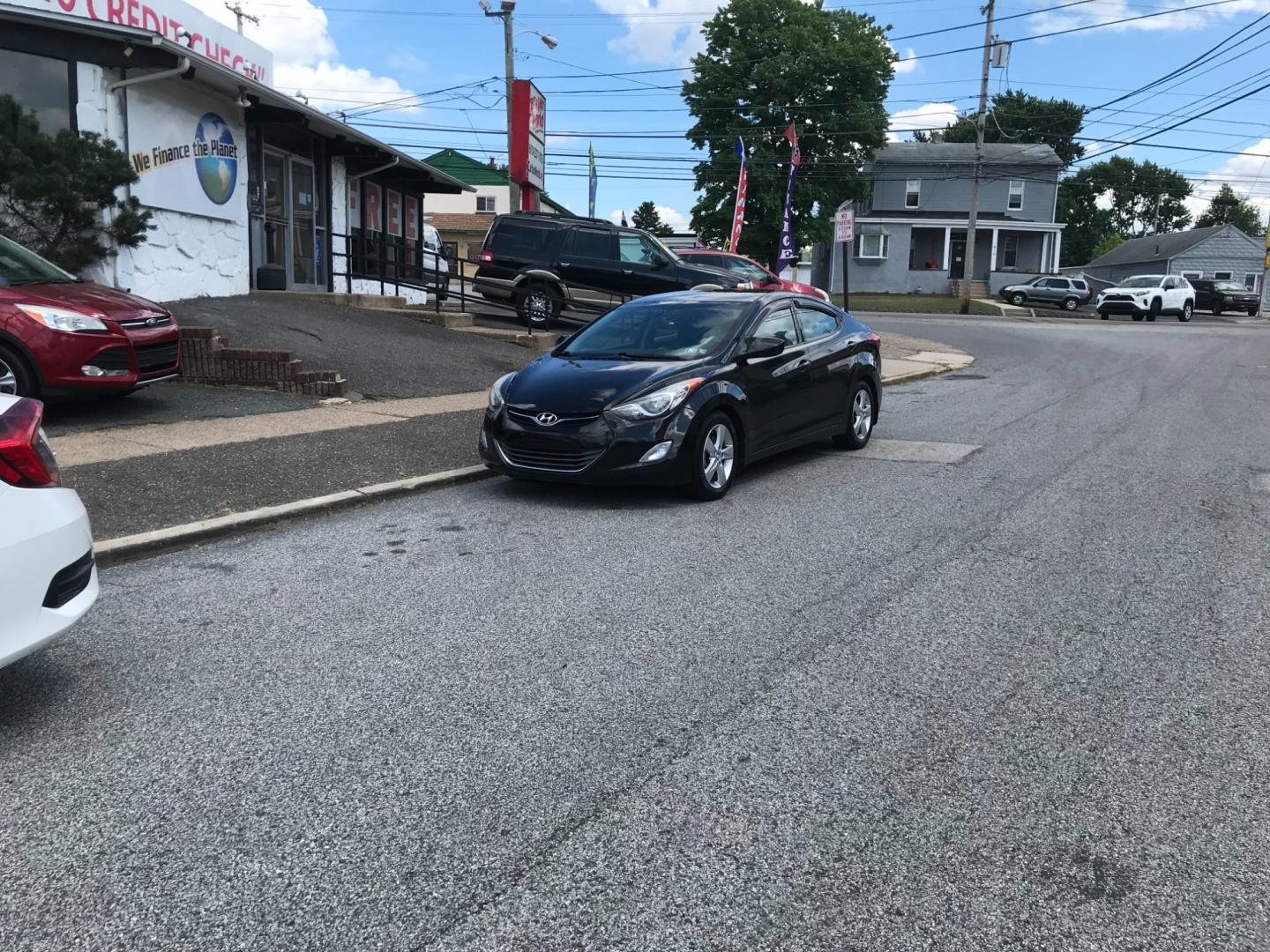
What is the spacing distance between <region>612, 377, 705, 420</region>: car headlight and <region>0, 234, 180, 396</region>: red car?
4.74 meters

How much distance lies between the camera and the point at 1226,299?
1719 inches

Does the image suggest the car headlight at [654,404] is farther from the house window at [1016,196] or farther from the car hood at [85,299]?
the house window at [1016,196]

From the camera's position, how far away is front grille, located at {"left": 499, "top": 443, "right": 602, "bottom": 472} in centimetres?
757

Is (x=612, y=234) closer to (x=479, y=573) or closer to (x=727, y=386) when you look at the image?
(x=727, y=386)

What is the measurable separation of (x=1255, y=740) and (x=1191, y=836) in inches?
36.1

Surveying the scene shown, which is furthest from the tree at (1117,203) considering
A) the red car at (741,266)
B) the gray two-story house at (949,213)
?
the red car at (741,266)

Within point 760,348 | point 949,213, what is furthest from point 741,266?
point 949,213

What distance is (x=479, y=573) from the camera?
6004mm

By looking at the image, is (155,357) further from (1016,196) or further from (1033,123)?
(1033,123)

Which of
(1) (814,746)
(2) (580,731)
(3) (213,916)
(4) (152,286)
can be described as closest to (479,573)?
(2) (580,731)

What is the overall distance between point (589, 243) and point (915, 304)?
92.6 ft

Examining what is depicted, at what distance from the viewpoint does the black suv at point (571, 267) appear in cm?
1891

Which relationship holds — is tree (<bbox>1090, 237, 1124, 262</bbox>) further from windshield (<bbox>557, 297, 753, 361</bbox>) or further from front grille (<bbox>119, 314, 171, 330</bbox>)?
front grille (<bbox>119, 314, 171, 330</bbox>)

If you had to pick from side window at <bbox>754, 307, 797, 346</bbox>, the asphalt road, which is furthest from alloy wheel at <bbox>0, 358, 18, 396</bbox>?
side window at <bbox>754, 307, 797, 346</bbox>
